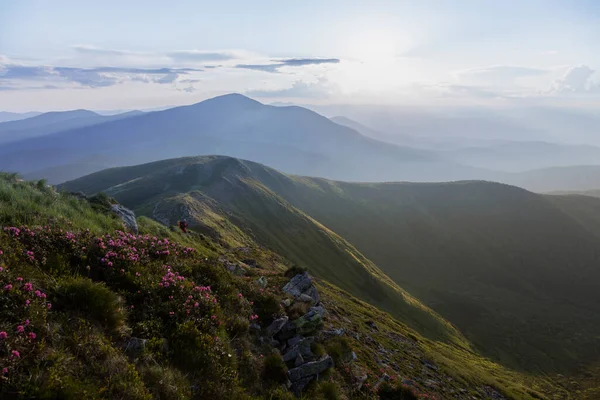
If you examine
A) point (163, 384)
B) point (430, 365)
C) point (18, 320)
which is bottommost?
point (430, 365)

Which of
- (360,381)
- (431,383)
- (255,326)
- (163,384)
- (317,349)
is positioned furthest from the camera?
(431,383)

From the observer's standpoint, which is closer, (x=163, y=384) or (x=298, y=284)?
(x=163, y=384)

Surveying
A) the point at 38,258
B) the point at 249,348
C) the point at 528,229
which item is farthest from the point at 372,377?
the point at 528,229

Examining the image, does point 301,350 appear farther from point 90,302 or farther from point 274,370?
point 90,302

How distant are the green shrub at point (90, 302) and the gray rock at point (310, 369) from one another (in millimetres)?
6323

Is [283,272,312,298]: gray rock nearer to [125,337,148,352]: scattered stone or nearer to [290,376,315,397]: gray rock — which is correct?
[290,376,315,397]: gray rock

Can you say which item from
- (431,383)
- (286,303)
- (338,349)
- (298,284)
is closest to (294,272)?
(298,284)

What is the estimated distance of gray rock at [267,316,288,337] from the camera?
14.3 meters

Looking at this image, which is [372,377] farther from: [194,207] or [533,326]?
[533,326]

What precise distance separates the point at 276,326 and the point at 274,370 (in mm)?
2609

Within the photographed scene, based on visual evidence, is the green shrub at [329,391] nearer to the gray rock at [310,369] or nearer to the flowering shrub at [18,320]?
the gray rock at [310,369]

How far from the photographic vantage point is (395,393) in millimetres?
15391

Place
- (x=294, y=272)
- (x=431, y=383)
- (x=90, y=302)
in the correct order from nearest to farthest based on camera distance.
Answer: (x=90, y=302) → (x=294, y=272) → (x=431, y=383)

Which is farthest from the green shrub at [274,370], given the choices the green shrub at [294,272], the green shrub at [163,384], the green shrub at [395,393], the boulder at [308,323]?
the green shrub at [294,272]
